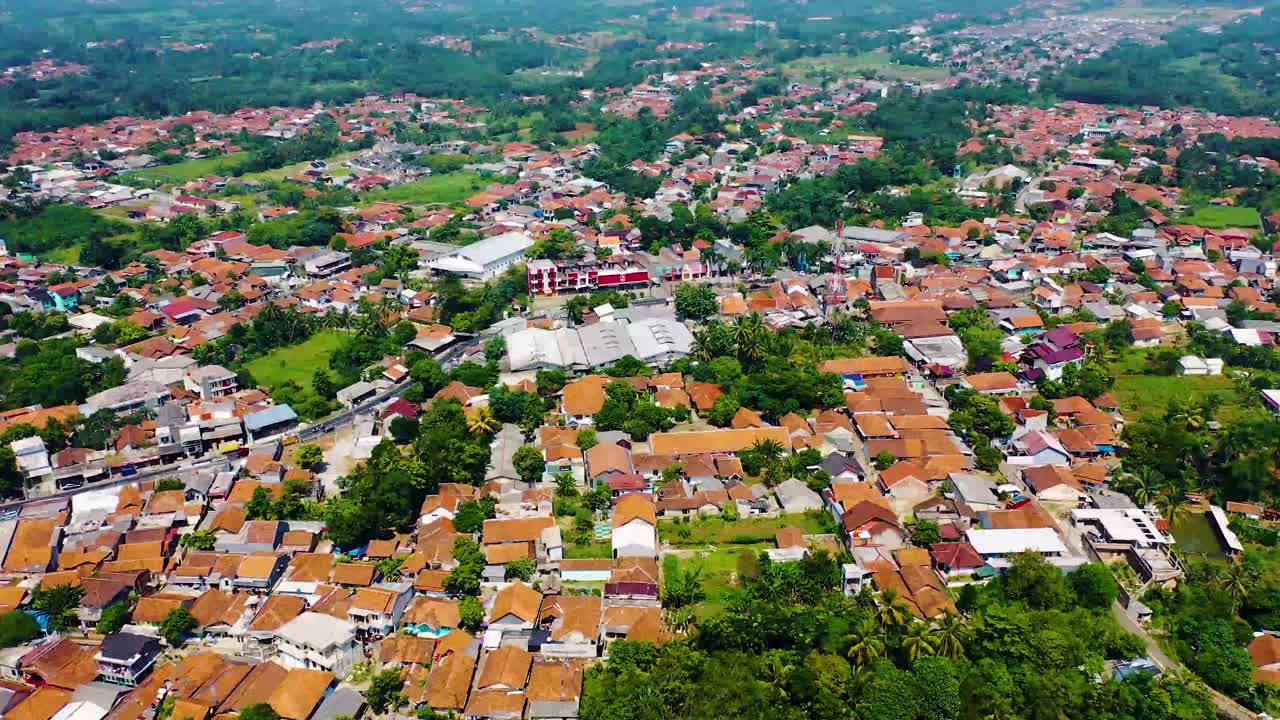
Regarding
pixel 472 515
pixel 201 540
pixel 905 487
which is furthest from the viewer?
pixel 905 487

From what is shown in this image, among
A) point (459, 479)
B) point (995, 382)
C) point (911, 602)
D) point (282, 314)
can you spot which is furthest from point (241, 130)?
point (911, 602)

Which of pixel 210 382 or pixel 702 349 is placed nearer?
pixel 210 382

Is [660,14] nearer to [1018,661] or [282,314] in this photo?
[282,314]

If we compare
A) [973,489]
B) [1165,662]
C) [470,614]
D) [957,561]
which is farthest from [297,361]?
[1165,662]

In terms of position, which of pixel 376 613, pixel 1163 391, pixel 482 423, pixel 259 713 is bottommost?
pixel 1163 391

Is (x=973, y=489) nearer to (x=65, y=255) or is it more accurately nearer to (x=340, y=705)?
(x=340, y=705)

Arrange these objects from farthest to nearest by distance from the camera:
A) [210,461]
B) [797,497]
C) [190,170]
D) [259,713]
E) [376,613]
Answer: [190,170], [210,461], [797,497], [376,613], [259,713]

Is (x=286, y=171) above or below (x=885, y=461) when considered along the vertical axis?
above

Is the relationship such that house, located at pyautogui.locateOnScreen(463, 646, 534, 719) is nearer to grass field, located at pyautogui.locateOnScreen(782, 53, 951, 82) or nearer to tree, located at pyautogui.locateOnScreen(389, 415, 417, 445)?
tree, located at pyautogui.locateOnScreen(389, 415, 417, 445)
